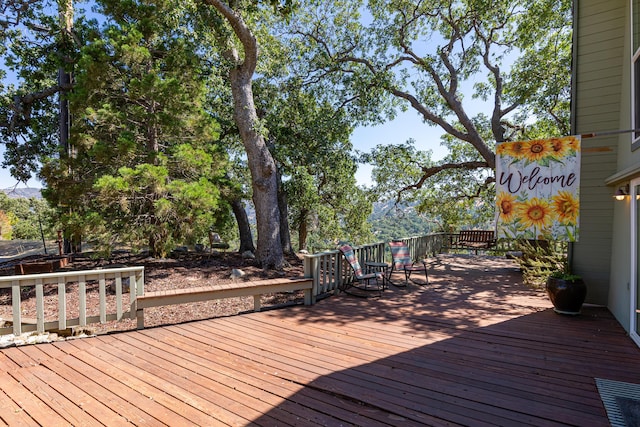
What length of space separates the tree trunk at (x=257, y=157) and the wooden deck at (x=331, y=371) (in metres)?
3.72

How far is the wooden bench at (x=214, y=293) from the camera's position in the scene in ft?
13.5

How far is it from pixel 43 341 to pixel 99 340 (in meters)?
0.60

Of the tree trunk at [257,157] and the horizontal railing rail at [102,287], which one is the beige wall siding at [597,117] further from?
the tree trunk at [257,157]

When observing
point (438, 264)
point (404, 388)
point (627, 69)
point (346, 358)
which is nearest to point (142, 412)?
point (346, 358)

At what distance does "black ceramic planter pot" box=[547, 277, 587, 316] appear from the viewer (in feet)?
15.1

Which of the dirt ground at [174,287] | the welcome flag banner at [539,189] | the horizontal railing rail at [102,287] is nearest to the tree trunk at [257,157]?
the dirt ground at [174,287]

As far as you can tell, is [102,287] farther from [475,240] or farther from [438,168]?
[475,240]

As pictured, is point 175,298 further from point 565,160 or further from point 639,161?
point 639,161

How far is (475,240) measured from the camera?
11992 mm

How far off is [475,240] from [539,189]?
8.34 metres

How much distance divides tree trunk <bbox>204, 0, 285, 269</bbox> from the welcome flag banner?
5307mm

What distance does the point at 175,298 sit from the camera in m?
4.22

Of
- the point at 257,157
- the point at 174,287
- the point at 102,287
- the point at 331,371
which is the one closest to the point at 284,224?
the point at 257,157

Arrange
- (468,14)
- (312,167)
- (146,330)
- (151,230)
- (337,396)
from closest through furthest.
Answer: (337,396), (146,330), (151,230), (468,14), (312,167)
